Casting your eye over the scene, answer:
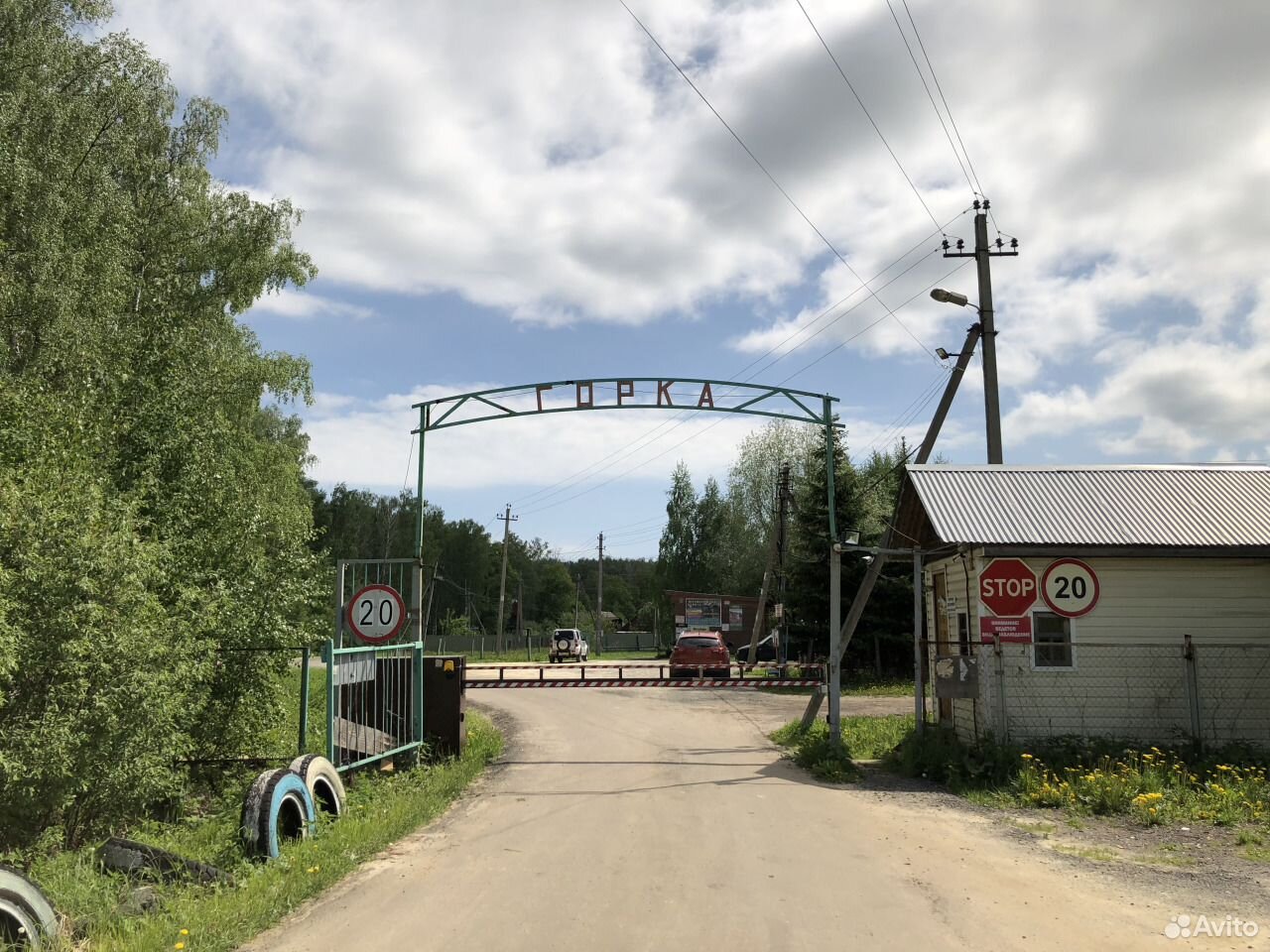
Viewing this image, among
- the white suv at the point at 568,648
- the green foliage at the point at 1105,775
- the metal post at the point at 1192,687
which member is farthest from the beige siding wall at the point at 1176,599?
the white suv at the point at 568,648

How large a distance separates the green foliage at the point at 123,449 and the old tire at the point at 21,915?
1982 mm

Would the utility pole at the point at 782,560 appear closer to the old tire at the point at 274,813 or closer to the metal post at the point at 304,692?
the metal post at the point at 304,692

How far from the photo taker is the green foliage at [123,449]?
7957mm

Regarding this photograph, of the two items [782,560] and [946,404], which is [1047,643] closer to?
[946,404]

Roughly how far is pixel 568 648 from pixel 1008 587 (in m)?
39.5

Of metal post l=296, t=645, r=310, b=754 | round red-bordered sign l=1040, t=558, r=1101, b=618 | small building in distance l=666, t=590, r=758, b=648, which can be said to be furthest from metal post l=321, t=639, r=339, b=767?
small building in distance l=666, t=590, r=758, b=648

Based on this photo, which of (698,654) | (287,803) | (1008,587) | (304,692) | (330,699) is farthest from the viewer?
(698,654)

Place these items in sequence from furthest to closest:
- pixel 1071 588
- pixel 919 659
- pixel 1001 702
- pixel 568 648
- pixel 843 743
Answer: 1. pixel 568 648
2. pixel 919 659
3. pixel 843 743
4. pixel 1071 588
5. pixel 1001 702

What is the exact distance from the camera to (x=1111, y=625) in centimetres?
1334

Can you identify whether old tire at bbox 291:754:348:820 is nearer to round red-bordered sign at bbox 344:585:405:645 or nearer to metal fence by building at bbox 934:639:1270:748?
round red-bordered sign at bbox 344:585:405:645

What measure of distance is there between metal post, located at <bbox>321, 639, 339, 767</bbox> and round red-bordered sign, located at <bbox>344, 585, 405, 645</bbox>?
1915mm

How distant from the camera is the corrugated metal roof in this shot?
1341 cm

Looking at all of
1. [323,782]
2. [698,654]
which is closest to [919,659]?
[323,782]

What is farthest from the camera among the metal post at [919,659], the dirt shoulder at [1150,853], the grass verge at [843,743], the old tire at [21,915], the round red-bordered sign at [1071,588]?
A: the metal post at [919,659]
